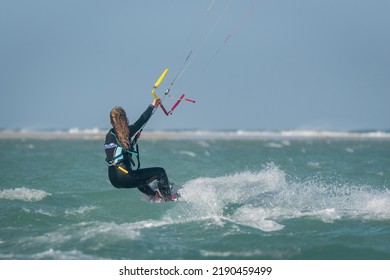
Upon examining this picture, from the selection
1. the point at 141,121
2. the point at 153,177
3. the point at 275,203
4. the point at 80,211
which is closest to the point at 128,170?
the point at 153,177

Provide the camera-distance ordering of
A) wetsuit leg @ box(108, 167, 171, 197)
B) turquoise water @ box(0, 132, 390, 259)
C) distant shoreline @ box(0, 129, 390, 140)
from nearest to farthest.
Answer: turquoise water @ box(0, 132, 390, 259) < wetsuit leg @ box(108, 167, 171, 197) < distant shoreline @ box(0, 129, 390, 140)

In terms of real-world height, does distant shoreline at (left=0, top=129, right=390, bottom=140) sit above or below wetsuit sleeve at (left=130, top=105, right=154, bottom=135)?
above

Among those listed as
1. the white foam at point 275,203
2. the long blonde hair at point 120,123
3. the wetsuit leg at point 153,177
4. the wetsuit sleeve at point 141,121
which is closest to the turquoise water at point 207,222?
the white foam at point 275,203

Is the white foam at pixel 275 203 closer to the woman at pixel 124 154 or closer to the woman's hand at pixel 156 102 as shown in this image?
the woman at pixel 124 154

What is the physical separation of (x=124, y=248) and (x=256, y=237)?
223cm

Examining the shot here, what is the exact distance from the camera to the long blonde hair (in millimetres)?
12391

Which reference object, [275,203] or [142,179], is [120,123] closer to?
[142,179]

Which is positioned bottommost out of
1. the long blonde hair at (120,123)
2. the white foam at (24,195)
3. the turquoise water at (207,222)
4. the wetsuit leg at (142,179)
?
the turquoise water at (207,222)

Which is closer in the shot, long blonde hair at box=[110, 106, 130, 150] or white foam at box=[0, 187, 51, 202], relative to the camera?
long blonde hair at box=[110, 106, 130, 150]

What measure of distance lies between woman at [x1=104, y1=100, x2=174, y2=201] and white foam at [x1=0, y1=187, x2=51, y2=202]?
126 inches

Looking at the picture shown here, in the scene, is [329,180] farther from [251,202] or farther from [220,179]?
[251,202]

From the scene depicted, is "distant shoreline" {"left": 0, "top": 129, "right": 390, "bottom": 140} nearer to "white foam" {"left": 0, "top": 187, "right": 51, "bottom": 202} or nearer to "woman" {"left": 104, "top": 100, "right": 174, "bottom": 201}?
"white foam" {"left": 0, "top": 187, "right": 51, "bottom": 202}

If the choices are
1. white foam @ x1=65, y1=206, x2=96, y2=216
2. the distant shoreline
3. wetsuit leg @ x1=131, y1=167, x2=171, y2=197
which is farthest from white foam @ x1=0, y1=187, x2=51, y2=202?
the distant shoreline

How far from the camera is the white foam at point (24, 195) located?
50.2 ft
